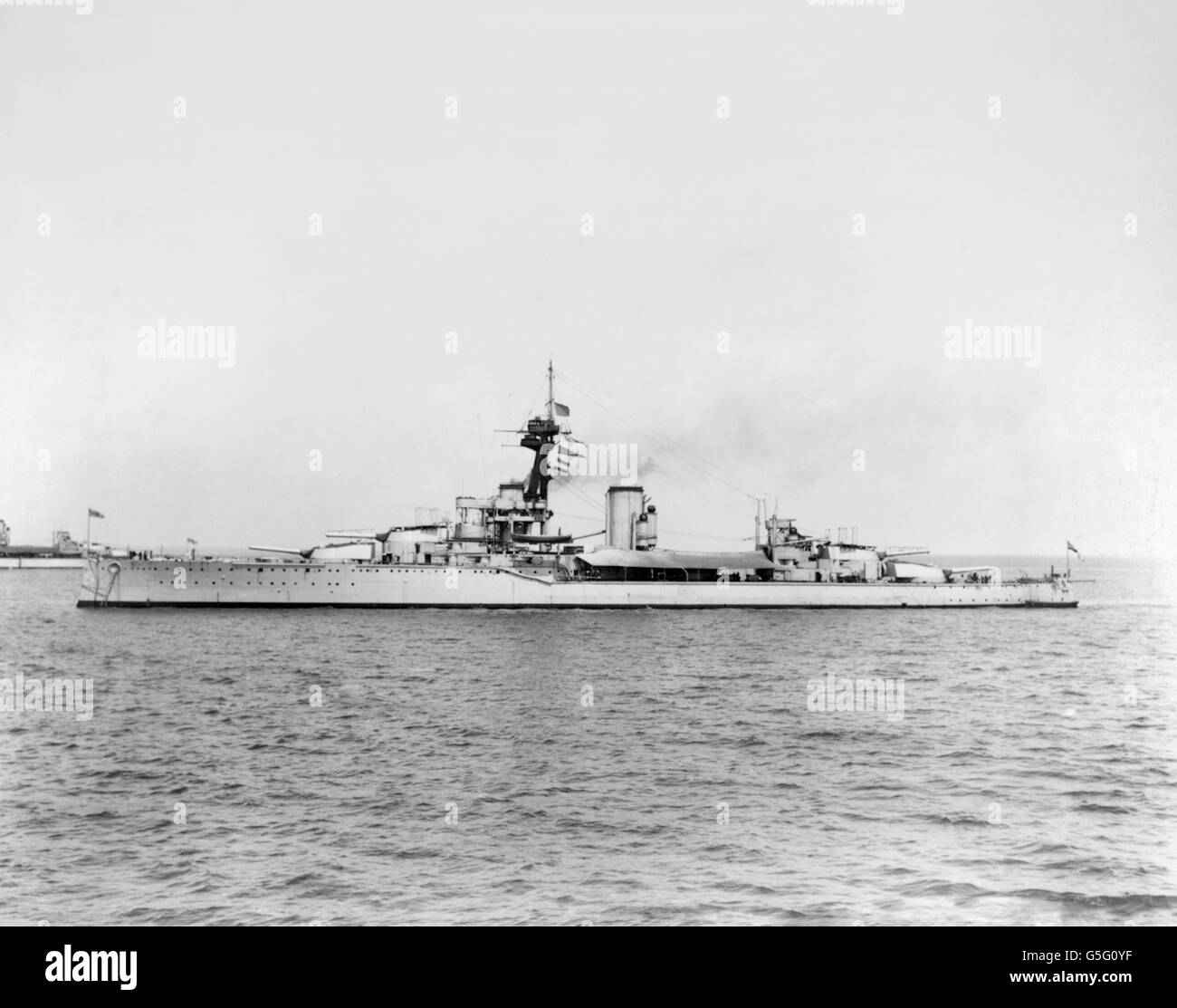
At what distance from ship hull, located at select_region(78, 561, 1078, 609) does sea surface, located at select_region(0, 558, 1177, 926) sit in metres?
14.3

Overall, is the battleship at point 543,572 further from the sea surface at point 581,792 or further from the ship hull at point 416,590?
the sea surface at point 581,792

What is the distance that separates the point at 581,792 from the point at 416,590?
32.9 meters

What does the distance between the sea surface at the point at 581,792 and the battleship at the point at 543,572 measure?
14.4 meters

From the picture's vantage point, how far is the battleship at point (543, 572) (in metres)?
45.8

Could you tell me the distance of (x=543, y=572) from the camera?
4897 centimetres

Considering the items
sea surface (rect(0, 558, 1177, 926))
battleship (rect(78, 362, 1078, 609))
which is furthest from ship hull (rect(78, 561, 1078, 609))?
sea surface (rect(0, 558, 1177, 926))

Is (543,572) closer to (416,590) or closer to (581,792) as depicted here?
(416,590)

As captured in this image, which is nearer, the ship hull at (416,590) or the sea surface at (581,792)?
the sea surface at (581,792)

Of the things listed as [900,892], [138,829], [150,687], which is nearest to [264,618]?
[150,687]

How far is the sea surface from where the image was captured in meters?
10.4

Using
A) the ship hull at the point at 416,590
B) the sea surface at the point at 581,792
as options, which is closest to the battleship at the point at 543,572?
the ship hull at the point at 416,590

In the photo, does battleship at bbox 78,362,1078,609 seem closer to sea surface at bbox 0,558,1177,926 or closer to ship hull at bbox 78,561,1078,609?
ship hull at bbox 78,561,1078,609
